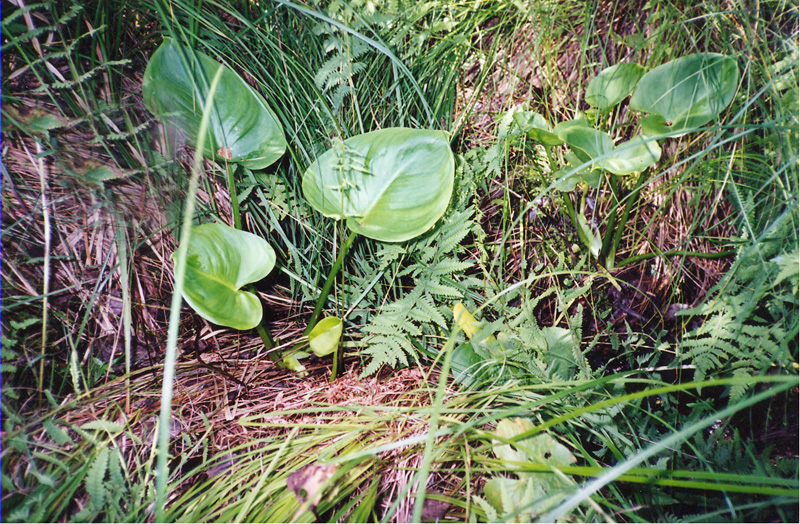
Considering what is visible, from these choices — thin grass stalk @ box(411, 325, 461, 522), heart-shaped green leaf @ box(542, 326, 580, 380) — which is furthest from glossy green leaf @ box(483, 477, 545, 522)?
heart-shaped green leaf @ box(542, 326, 580, 380)

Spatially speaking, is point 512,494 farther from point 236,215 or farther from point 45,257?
point 45,257

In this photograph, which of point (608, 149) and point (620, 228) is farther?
point (620, 228)

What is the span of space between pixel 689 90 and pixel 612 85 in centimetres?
17

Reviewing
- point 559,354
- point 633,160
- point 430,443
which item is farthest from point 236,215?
point 633,160

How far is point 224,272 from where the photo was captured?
92 centimetres

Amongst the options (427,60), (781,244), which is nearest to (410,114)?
(427,60)

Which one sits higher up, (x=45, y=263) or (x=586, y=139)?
(x=586, y=139)

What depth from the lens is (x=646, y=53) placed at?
3.82ft

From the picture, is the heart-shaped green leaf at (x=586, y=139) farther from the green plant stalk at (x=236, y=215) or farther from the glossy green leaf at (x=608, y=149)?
the green plant stalk at (x=236, y=215)

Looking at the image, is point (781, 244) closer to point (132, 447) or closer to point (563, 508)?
point (563, 508)

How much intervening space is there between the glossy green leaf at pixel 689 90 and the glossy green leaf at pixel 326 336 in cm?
91

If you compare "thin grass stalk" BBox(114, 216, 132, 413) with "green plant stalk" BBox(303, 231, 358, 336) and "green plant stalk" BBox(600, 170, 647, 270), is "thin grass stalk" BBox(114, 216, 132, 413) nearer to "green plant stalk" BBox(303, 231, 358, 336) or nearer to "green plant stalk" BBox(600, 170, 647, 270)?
"green plant stalk" BBox(303, 231, 358, 336)

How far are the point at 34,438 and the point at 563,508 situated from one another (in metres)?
0.91

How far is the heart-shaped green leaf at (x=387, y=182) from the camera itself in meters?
0.95
